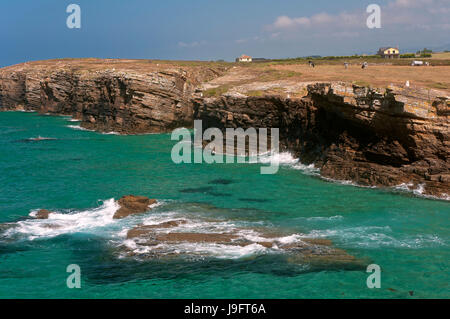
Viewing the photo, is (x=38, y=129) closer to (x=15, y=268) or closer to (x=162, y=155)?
(x=162, y=155)

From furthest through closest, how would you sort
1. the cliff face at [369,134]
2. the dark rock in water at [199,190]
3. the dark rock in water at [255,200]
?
the dark rock in water at [199,190]
the cliff face at [369,134]
the dark rock in water at [255,200]

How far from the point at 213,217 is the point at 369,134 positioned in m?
16.8

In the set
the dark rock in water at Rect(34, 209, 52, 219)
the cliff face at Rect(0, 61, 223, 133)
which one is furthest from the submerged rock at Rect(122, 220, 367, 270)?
the cliff face at Rect(0, 61, 223, 133)

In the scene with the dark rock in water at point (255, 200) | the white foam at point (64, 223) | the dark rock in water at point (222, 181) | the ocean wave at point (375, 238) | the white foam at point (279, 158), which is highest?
the white foam at point (279, 158)

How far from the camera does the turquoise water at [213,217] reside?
19125 millimetres

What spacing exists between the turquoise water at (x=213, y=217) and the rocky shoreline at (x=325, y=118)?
8.96 feet

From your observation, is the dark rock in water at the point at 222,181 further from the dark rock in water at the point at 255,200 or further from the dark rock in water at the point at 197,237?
the dark rock in water at the point at 197,237

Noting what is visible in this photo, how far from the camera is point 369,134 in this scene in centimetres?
3828

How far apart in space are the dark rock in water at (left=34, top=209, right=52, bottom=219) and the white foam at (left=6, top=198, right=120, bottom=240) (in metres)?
0.24

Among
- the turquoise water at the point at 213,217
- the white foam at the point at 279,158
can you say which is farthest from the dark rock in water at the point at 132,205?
the white foam at the point at 279,158

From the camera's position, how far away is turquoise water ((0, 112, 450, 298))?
19.1 meters

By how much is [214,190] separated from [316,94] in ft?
49.5
